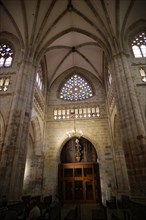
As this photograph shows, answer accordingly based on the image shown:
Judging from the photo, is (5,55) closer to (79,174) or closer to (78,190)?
(79,174)

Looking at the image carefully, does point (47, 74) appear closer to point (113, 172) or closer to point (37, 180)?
point (37, 180)

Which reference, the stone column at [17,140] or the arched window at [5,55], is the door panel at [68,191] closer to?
the stone column at [17,140]

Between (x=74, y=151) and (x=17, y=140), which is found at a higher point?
(x=74, y=151)

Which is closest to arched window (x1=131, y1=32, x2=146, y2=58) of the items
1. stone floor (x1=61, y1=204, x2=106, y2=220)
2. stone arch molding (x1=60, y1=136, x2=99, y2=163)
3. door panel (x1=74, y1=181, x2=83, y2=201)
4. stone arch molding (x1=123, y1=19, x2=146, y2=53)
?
stone arch molding (x1=123, y1=19, x2=146, y2=53)

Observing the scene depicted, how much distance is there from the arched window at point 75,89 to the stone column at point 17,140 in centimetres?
731

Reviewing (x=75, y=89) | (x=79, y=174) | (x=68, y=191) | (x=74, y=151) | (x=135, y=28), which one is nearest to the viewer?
(x=135, y=28)

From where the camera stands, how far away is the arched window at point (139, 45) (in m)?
11.8

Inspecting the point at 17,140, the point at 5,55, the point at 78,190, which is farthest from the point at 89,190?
the point at 5,55

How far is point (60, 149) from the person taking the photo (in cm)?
1491

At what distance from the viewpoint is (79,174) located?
14656 mm

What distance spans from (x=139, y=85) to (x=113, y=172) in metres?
8.10

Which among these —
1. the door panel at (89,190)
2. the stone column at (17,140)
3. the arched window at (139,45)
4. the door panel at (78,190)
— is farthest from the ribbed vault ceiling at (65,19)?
the door panel at (78,190)

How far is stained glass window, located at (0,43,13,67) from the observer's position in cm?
1224

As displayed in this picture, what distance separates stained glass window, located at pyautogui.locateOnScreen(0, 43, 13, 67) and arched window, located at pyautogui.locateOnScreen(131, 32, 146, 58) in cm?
1036
